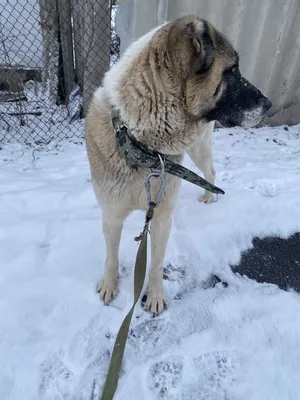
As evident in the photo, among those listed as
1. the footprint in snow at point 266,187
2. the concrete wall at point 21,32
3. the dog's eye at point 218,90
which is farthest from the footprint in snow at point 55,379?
the concrete wall at point 21,32

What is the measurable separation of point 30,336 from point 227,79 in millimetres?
1810

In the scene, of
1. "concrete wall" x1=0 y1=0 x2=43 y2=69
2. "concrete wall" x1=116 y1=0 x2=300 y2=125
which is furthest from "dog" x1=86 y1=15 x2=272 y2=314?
"concrete wall" x1=0 y1=0 x2=43 y2=69

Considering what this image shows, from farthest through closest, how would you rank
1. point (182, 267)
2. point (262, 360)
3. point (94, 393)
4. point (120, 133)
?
point (182, 267) → point (262, 360) → point (94, 393) → point (120, 133)

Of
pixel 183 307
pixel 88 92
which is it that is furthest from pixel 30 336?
pixel 88 92

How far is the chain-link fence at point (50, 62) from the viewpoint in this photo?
3.92 m

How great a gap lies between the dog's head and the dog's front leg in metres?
0.63

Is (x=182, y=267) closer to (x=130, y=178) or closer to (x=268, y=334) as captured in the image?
(x=268, y=334)

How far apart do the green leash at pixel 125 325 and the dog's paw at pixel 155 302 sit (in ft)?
1.55

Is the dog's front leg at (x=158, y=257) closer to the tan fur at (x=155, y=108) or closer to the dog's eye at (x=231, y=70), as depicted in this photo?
the tan fur at (x=155, y=108)

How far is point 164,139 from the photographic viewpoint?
1.55 metres

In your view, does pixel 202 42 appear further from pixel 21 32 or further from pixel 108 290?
pixel 21 32

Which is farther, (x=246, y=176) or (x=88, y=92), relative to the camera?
(x=88, y=92)

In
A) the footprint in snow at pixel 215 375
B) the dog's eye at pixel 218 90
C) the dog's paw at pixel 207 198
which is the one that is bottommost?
the footprint in snow at pixel 215 375

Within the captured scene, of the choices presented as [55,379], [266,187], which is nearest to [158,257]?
[55,379]
